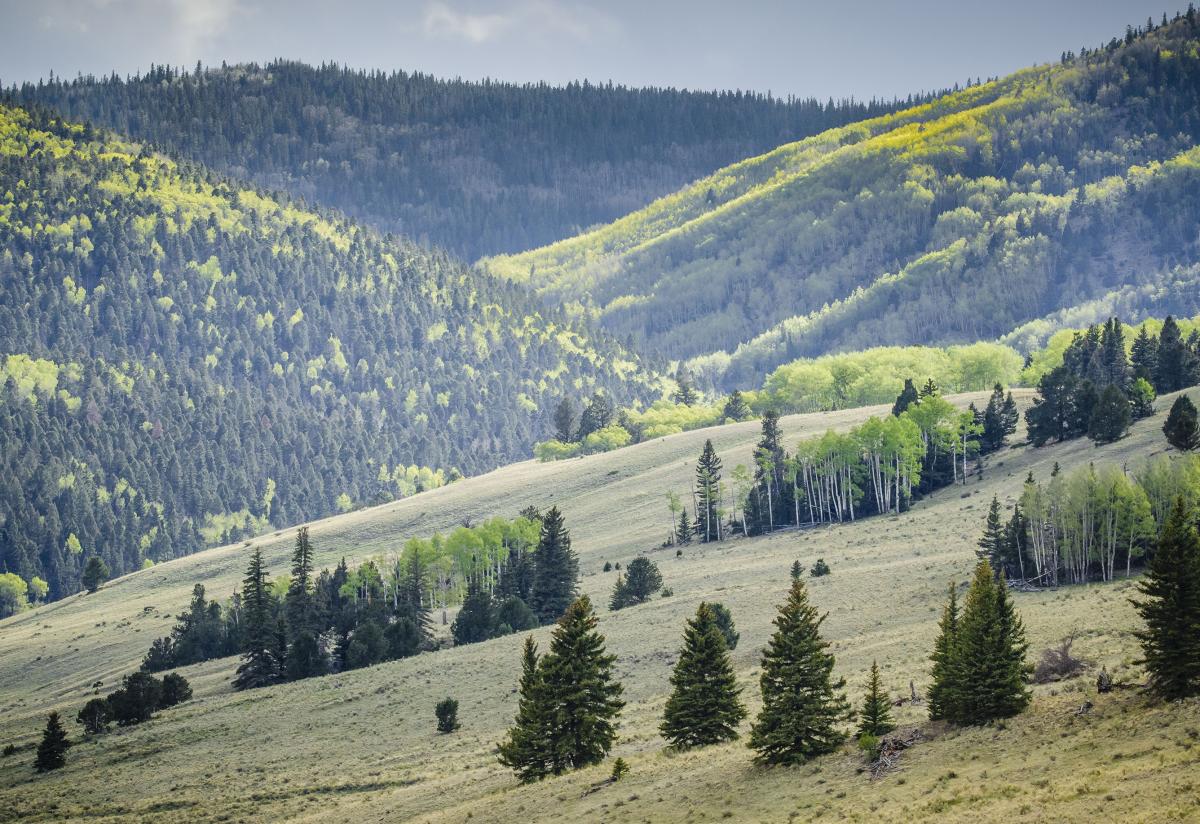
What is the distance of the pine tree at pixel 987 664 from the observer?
158ft

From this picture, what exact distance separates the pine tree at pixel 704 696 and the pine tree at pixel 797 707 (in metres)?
5.64

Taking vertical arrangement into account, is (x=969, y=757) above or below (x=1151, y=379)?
below

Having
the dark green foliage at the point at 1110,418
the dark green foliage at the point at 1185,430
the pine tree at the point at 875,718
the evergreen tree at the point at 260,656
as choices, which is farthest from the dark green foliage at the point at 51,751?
the dark green foliage at the point at 1110,418

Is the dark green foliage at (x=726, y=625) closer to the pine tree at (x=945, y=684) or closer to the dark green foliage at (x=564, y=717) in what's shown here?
the dark green foliage at (x=564, y=717)

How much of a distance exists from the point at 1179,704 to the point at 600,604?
72.2m

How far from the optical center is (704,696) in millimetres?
57656

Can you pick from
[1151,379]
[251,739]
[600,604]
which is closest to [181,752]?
[251,739]

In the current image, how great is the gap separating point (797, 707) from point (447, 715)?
101 feet

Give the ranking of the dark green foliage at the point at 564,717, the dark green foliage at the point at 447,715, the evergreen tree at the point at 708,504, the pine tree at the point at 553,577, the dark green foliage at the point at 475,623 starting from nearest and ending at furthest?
the dark green foliage at the point at 564,717 → the dark green foliage at the point at 447,715 → the dark green foliage at the point at 475,623 → the pine tree at the point at 553,577 → the evergreen tree at the point at 708,504

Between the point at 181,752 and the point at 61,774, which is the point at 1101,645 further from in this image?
the point at 61,774

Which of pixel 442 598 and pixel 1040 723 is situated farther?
pixel 442 598

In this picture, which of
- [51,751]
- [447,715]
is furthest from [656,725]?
[51,751]

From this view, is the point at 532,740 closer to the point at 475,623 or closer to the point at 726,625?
the point at 726,625

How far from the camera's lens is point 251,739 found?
83.6 m
